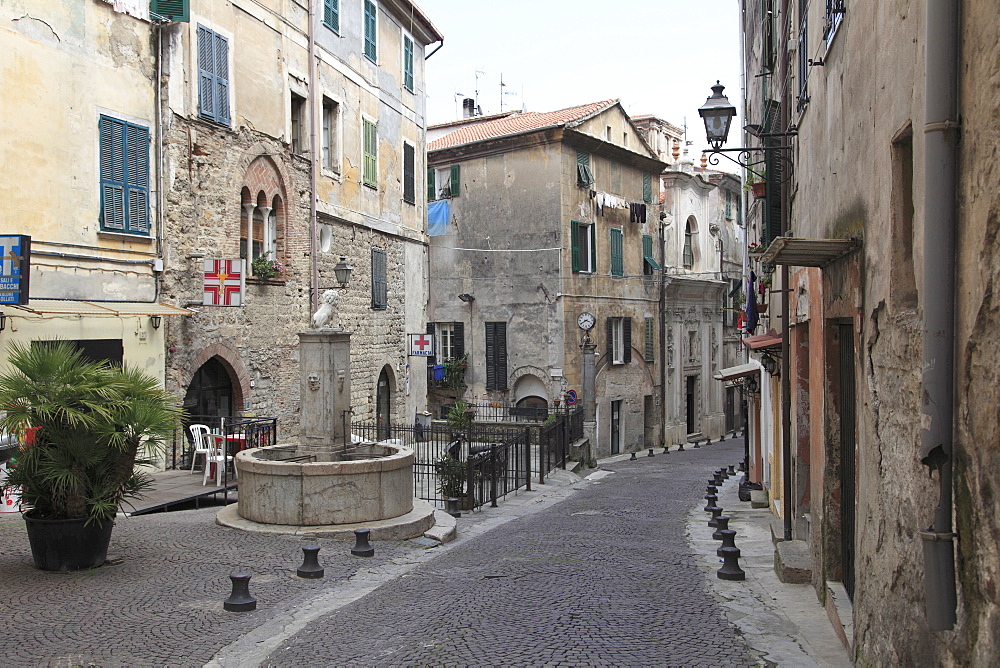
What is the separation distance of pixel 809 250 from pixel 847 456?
1735 mm

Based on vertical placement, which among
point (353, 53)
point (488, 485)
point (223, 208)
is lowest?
point (488, 485)

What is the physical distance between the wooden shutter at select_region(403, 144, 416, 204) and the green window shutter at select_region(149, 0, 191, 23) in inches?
418

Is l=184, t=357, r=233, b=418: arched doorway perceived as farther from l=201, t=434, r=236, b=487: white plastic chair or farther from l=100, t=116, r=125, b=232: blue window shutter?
l=100, t=116, r=125, b=232: blue window shutter

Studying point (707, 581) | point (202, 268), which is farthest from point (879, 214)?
point (202, 268)

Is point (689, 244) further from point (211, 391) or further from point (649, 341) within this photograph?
point (211, 391)

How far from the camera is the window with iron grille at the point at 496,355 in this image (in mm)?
30906

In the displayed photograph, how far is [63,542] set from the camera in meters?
8.24

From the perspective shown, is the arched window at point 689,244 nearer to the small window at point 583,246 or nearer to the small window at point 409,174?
the small window at point 583,246

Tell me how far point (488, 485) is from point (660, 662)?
9.81 meters

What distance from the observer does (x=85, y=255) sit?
1395cm

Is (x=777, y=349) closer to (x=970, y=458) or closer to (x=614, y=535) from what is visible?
(x=614, y=535)

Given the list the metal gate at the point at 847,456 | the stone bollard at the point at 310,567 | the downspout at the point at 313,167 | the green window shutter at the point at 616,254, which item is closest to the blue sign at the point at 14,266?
the stone bollard at the point at 310,567

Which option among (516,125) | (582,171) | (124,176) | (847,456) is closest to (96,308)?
(124,176)

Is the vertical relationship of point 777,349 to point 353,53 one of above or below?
below
